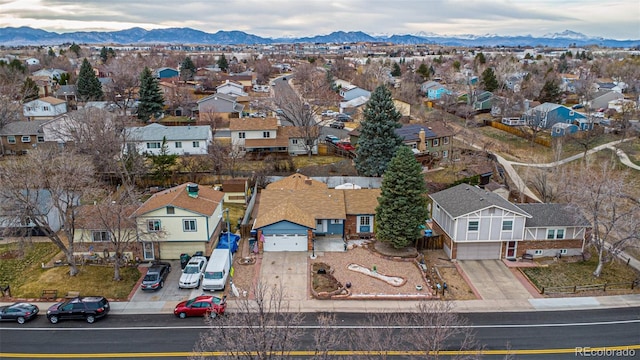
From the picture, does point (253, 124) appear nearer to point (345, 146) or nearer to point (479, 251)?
point (345, 146)

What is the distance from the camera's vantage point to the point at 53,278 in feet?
108

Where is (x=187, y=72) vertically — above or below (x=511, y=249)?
above

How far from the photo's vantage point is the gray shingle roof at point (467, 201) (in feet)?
116

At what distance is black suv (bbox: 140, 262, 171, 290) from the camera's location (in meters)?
31.2

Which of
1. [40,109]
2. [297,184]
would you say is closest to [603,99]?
[297,184]

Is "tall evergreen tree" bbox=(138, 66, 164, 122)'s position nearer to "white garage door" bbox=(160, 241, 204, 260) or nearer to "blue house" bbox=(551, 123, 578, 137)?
"white garage door" bbox=(160, 241, 204, 260)

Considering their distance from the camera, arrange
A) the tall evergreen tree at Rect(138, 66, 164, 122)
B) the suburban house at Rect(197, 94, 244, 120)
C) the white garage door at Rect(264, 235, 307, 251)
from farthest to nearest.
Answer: the suburban house at Rect(197, 94, 244, 120) → the tall evergreen tree at Rect(138, 66, 164, 122) → the white garage door at Rect(264, 235, 307, 251)

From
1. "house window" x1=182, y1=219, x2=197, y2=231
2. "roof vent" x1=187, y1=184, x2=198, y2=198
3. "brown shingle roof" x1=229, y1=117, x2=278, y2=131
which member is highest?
"brown shingle roof" x1=229, y1=117, x2=278, y2=131

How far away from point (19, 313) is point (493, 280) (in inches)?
1219

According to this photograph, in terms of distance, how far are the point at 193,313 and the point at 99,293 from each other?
753 centimetres

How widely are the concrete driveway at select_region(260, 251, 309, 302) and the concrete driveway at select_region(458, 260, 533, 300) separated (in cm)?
1208

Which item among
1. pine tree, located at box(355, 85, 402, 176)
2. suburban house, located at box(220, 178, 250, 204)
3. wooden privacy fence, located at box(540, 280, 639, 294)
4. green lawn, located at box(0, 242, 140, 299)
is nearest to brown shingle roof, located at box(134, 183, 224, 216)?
green lawn, located at box(0, 242, 140, 299)

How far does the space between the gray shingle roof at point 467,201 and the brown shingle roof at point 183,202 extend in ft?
62.1

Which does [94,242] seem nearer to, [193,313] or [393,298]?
[193,313]
